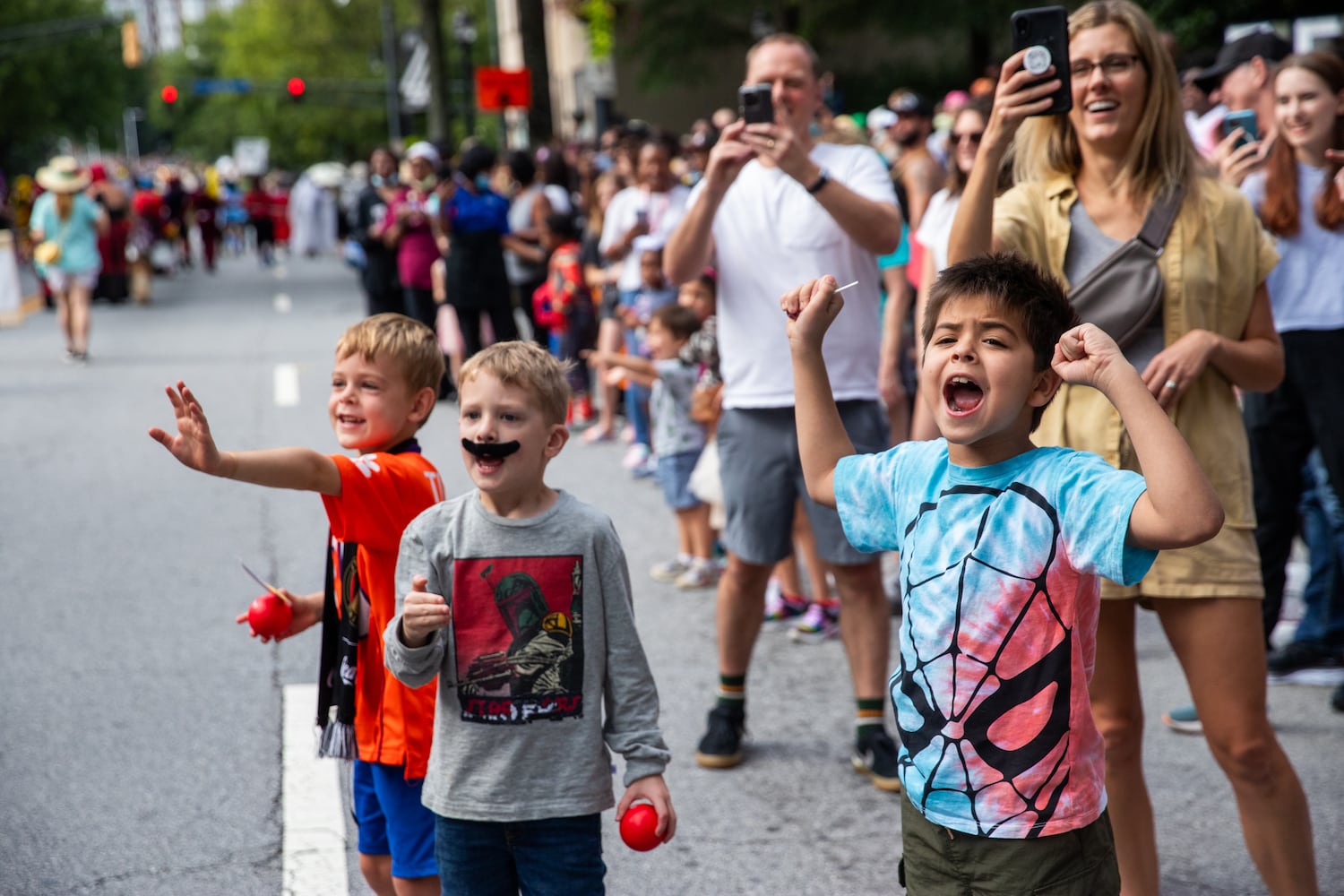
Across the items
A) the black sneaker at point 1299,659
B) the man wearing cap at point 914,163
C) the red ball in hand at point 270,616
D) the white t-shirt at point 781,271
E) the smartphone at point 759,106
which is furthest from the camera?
the man wearing cap at point 914,163

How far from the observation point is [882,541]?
8.61ft

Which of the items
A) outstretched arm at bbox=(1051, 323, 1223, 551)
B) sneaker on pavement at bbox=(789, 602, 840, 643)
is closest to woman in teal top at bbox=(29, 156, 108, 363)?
sneaker on pavement at bbox=(789, 602, 840, 643)

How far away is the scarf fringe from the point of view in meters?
3.10

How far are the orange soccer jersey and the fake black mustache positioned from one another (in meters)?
0.37

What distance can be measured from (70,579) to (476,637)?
492 centimetres

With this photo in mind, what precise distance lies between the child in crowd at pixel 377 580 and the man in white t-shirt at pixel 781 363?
150 centimetres

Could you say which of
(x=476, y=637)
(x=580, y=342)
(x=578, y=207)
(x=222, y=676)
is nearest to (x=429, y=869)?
(x=476, y=637)

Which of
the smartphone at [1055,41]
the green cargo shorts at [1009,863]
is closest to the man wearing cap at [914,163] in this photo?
Result: the smartphone at [1055,41]

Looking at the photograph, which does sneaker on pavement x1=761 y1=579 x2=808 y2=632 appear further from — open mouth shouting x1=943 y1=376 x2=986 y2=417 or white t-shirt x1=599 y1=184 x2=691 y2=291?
open mouth shouting x1=943 y1=376 x2=986 y2=417

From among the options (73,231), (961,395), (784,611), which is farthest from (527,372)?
(73,231)

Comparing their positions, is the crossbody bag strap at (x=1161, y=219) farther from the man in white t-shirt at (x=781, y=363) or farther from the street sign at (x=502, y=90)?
the street sign at (x=502, y=90)

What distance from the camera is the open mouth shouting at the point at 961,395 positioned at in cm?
235

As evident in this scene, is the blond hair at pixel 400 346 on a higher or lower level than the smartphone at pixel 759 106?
lower

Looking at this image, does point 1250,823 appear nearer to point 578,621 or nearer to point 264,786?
point 578,621
